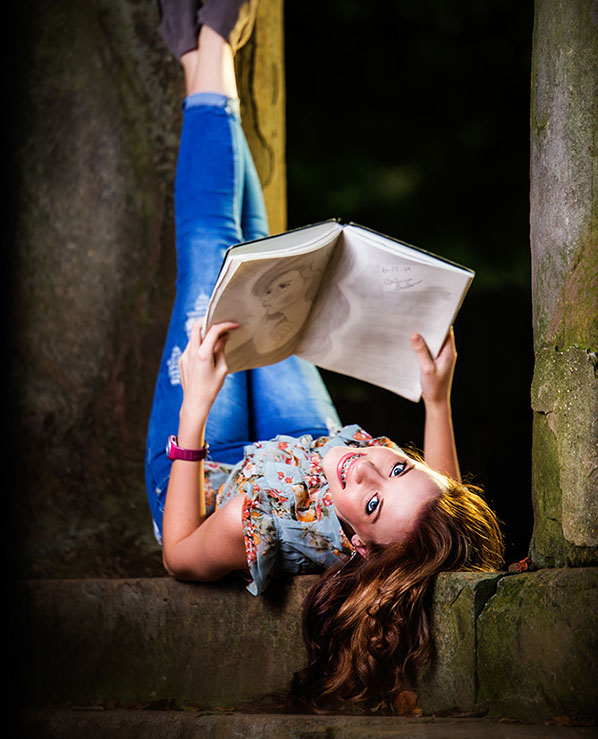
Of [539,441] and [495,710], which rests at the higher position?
[539,441]

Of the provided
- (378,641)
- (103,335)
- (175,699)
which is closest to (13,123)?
(103,335)

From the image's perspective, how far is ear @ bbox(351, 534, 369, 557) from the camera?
5.67 feet

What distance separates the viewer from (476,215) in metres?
4.90

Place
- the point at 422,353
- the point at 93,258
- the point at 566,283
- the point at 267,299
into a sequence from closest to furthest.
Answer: the point at 566,283, the point at 267,299, the point at 422,353, the point at 93,258

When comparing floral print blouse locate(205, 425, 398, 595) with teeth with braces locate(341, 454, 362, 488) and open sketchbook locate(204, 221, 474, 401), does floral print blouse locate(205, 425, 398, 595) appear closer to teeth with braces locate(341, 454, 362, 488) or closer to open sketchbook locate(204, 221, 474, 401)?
teeth with braces locate(341, 454, 362, 488)

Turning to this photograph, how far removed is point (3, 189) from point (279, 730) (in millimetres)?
2135

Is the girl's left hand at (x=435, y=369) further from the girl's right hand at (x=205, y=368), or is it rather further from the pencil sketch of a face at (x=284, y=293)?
the girl's right hand at (x=205, y=368)

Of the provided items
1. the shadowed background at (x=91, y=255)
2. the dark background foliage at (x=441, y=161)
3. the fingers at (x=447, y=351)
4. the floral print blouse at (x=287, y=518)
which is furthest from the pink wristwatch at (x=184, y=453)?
the dark background foliage at (x=441, y=161)

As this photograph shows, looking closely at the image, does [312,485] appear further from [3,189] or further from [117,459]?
[3,189]

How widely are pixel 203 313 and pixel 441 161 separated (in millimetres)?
2934

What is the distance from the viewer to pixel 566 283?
1464 millimetres

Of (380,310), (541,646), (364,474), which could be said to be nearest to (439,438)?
(380,310)

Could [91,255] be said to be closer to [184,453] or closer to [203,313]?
[203,313]

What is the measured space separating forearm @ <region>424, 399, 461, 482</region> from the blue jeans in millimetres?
313
